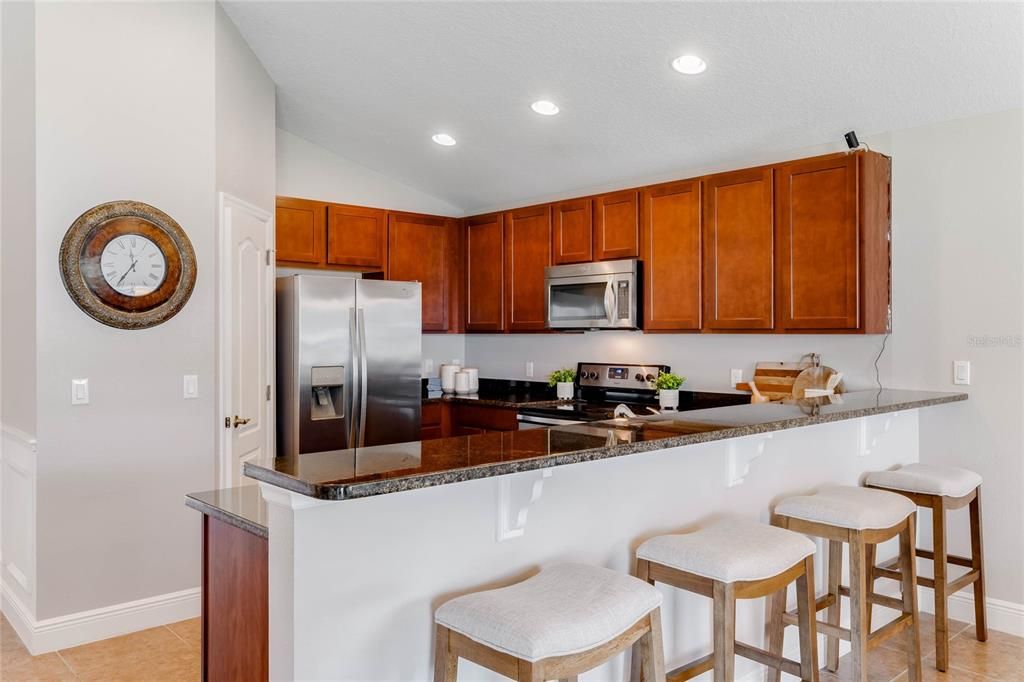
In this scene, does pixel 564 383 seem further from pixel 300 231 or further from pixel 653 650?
pixel 653 650

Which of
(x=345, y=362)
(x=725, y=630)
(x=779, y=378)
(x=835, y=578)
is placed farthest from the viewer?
(x=345, y=362)

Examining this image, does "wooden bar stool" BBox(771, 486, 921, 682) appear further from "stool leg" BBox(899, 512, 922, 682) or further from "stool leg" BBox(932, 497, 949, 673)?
"stool leg" BBox(932, 497, 949, 673)

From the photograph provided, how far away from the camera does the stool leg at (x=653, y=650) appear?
1663mm

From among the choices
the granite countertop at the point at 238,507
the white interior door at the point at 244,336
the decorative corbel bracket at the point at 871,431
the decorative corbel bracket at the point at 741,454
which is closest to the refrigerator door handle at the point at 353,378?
the white interior door at the point at 244,336

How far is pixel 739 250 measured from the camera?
3918 mm

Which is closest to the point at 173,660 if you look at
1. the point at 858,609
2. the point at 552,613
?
the point at 552,613

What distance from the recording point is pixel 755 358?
4.18 m

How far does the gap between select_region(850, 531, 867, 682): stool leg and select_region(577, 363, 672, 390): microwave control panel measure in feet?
7.69

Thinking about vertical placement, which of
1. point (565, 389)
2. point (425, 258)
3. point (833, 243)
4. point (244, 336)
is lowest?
point (565, 389)

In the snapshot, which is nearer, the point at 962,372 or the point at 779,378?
the point at 962,372

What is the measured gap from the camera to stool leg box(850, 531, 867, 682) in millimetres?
2260

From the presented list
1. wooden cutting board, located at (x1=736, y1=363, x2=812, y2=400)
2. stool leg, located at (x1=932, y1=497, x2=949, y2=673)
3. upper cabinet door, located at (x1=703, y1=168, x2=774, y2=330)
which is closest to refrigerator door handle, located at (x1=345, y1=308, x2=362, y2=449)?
upper cabinet door, located at (x1=703, y1=168, x2=774, y2=330)

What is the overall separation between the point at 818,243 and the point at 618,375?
5.50 feet

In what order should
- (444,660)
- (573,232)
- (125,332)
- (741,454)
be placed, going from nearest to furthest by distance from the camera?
(444,660) → (741,454) → (125,332) → (573,232)
